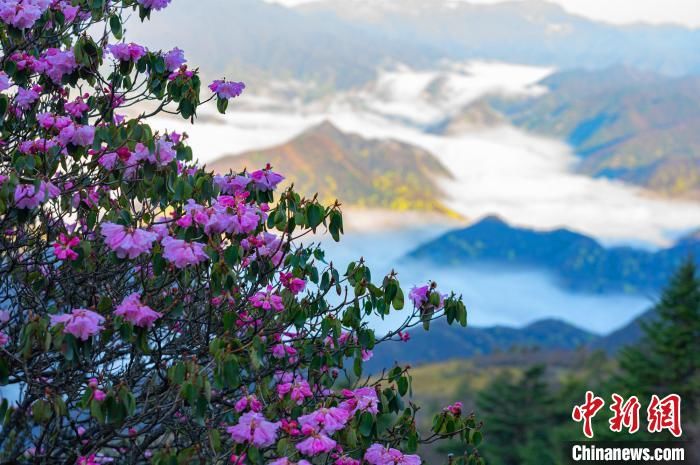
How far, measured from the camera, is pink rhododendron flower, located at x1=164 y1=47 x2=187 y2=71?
8359 mm

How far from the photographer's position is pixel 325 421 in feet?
21.1

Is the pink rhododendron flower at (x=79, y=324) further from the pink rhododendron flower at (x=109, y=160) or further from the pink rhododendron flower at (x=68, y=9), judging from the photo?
the pink rhododendron flower at (x=68, y=9)

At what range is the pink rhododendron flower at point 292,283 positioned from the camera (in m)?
8.07

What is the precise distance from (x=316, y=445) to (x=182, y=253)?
1738 mm

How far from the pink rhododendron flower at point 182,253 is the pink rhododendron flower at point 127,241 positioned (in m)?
0.17

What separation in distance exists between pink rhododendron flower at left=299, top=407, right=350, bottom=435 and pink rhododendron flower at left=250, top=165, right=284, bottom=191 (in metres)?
2.60

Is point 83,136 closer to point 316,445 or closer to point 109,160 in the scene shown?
point 109,160

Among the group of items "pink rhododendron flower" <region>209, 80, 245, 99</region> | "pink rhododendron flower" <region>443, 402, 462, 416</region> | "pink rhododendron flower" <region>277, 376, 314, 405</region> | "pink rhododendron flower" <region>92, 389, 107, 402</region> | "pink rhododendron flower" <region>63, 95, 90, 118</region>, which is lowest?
"pink rhododendron flower" <region>92, 389, 107, 402</region>

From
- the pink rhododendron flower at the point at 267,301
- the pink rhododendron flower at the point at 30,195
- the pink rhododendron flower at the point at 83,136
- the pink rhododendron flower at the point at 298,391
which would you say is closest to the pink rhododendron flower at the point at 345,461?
the pink rhododendron flower at the point at 298,391

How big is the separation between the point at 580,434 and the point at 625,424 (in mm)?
5763

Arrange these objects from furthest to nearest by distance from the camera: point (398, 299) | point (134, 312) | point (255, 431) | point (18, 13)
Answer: point (18, 13) → point (398, 299) → point (134, 312) → point (255, 431)

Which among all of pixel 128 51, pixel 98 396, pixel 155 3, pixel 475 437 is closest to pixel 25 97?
pixel 128 51

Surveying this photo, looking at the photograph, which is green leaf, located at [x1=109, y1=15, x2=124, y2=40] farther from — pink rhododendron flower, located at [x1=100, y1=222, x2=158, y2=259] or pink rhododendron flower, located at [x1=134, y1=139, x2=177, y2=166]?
pink rhododendron flower, located at [x1=100, y1=222, x2=158, y2=259]

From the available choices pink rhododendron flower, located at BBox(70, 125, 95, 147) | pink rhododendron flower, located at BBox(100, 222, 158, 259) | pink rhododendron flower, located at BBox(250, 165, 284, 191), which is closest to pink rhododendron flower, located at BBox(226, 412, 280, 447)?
pink rhododendron flower, located at BBox(100, 222, 158, 259)
